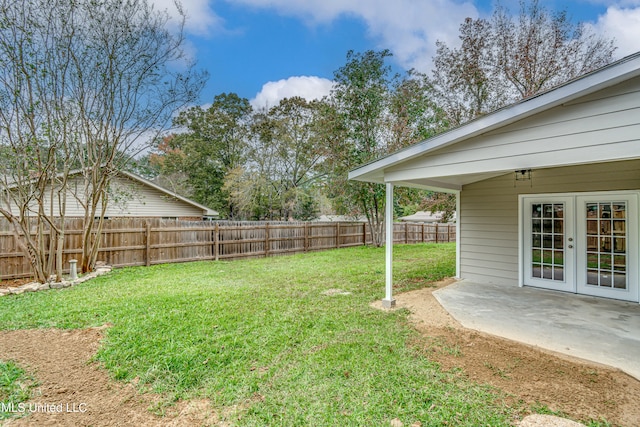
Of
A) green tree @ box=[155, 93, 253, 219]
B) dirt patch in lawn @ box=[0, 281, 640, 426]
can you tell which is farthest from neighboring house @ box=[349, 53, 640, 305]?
green tree @ box=[155, 93, 253, 219]

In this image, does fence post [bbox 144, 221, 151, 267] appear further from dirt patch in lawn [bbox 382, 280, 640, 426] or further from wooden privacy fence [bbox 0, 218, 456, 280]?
dirt patch in lawn [bbox 382, 280, 640, 426]

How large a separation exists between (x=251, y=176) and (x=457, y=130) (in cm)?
1748

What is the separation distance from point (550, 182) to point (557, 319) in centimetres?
279

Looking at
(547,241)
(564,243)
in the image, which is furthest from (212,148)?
(564,243)

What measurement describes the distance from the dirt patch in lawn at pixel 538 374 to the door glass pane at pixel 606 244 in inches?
124

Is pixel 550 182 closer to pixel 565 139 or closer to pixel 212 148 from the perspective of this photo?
pixel 565 139

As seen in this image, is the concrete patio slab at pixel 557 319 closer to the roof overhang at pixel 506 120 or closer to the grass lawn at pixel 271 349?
the grass lawn at pixel 271 349

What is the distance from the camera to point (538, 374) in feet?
9.34

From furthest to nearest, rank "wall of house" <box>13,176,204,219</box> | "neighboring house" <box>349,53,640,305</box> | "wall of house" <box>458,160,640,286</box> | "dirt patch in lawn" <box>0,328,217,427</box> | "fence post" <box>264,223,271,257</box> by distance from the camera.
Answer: "fence post" <box>264,223,271,257</box> < "wall of house" <box>13,176,204,219</box> < "wall of house" <box>458,160,640,286</box> < "neighboring house" <box>349,53,640,305</box> < "dirt patch in lawn" <box>0,328,217,427</box>

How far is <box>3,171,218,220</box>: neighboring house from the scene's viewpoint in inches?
445

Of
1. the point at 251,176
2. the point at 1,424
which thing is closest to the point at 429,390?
the point at 1,424

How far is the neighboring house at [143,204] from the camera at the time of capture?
11308 millimetres

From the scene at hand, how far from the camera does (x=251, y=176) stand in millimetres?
20047

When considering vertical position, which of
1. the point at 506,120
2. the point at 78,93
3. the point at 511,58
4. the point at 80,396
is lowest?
the point at 80,396
